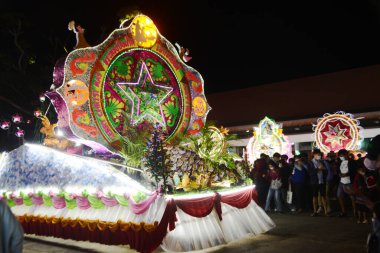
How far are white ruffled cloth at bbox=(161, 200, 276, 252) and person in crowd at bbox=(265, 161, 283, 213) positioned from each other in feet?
9.55

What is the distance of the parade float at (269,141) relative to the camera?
17.3 metres

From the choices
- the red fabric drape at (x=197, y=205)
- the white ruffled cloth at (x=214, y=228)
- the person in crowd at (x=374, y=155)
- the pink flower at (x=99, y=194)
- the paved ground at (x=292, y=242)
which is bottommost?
the paved ground at (x=292, y=242)

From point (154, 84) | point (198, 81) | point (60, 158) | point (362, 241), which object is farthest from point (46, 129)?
point (362, 241)

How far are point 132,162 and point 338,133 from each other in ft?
33.5

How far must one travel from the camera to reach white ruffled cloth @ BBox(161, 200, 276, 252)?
746 cm

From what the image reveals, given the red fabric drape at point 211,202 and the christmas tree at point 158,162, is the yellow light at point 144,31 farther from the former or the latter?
the red fabric drape at point 211,202

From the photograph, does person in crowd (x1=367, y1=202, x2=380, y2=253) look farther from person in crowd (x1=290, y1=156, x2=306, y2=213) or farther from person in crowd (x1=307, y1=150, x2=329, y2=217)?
person in crowd (x1=290, y1=156, x2=306, y2=213)

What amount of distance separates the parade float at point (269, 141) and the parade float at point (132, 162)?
7.72m

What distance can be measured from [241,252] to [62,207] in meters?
3.61

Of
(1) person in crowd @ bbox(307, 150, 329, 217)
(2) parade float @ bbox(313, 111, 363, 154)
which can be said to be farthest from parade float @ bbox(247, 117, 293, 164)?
(1) person in crowd @ bbox(307, 150, 329, 217)

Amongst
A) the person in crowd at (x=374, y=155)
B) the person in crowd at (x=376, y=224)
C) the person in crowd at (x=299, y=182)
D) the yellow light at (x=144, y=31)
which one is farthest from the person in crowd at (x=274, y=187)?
the person in crowd at (x=376, y=224)

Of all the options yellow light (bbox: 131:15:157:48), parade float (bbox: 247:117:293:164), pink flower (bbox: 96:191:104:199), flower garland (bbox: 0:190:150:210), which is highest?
yellow light (bbox: 131:15:157:48)

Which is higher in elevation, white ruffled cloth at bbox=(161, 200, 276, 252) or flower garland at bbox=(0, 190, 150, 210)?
flower garland at bbox=(0, 190, 150, 210)

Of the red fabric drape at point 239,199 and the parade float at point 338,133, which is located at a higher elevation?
the parade float at point 338,133
